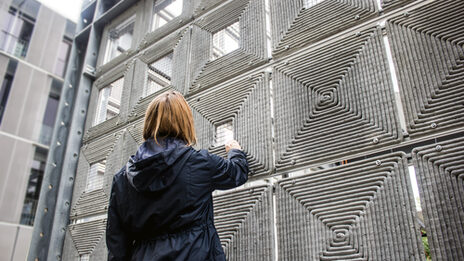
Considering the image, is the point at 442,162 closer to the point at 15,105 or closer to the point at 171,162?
the point at 171,162

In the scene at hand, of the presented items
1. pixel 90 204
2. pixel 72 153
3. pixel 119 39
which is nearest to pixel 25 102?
pixel 119 39

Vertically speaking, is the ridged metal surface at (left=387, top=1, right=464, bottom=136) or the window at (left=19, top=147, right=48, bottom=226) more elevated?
the window at (left=19, top=147, right=48, bottom=226)

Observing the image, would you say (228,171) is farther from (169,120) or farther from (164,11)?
(164,11)

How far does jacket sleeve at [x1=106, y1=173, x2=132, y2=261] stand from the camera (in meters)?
1.85

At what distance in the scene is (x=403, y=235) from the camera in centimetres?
186

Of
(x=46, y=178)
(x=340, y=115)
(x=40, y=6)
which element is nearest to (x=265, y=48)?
(x=340, y=115)

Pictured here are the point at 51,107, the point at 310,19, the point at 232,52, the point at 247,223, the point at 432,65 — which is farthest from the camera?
the point at 51,107

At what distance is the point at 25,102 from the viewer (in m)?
11.1

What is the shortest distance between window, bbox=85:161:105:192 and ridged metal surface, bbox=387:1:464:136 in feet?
10.6

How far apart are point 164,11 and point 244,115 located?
227 cm

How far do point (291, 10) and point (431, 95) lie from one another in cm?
137

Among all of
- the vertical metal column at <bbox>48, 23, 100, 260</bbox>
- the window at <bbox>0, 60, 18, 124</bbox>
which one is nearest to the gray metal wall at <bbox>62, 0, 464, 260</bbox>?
the vertical metal column at <bbox>48, 23, 100, 260</bbox>

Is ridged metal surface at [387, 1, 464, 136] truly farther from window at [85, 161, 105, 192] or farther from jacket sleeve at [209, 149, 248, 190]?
window at [85, 161, 105, 192]

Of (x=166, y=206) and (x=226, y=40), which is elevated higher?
(x=226, y=40)
